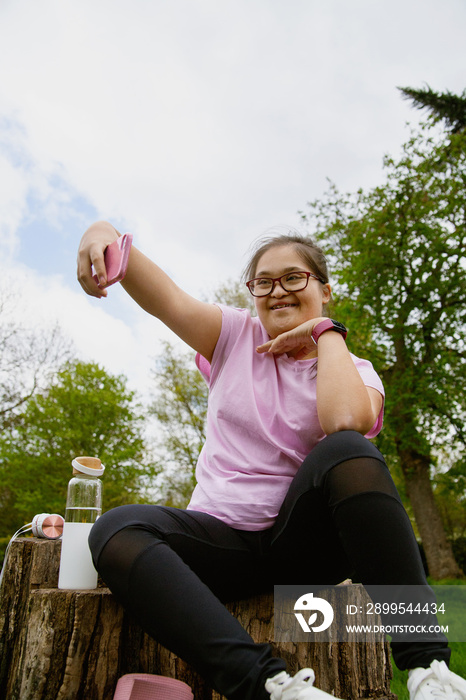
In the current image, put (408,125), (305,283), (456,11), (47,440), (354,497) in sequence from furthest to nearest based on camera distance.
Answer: (47,440), (408,125), (456,11), (305,283), (354,497)

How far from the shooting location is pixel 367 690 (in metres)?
1.68

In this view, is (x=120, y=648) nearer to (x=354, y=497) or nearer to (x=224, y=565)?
(x=224, y=565)

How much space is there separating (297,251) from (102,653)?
152 cm

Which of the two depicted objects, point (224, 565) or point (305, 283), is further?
point (305, 283)

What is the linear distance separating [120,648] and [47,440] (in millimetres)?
13137

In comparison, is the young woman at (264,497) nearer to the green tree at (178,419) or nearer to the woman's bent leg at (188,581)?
the woman's bent leg at (188,581)

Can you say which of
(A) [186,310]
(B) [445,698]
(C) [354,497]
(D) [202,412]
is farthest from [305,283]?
(D) [202,412]

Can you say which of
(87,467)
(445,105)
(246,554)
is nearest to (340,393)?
(246,554)

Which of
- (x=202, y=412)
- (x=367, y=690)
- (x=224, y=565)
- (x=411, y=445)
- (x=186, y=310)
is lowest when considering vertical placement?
(x=367, y=690)

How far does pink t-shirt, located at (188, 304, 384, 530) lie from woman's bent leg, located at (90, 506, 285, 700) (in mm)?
105

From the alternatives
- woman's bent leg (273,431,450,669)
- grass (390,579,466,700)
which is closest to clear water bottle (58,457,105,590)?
woman's bent leg (273,431,450,669)

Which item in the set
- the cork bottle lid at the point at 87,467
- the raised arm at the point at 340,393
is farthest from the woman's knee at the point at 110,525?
the raised arm at the point at 340,393

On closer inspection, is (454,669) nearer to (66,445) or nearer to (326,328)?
(326,328)

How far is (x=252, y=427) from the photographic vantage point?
1730 mm
